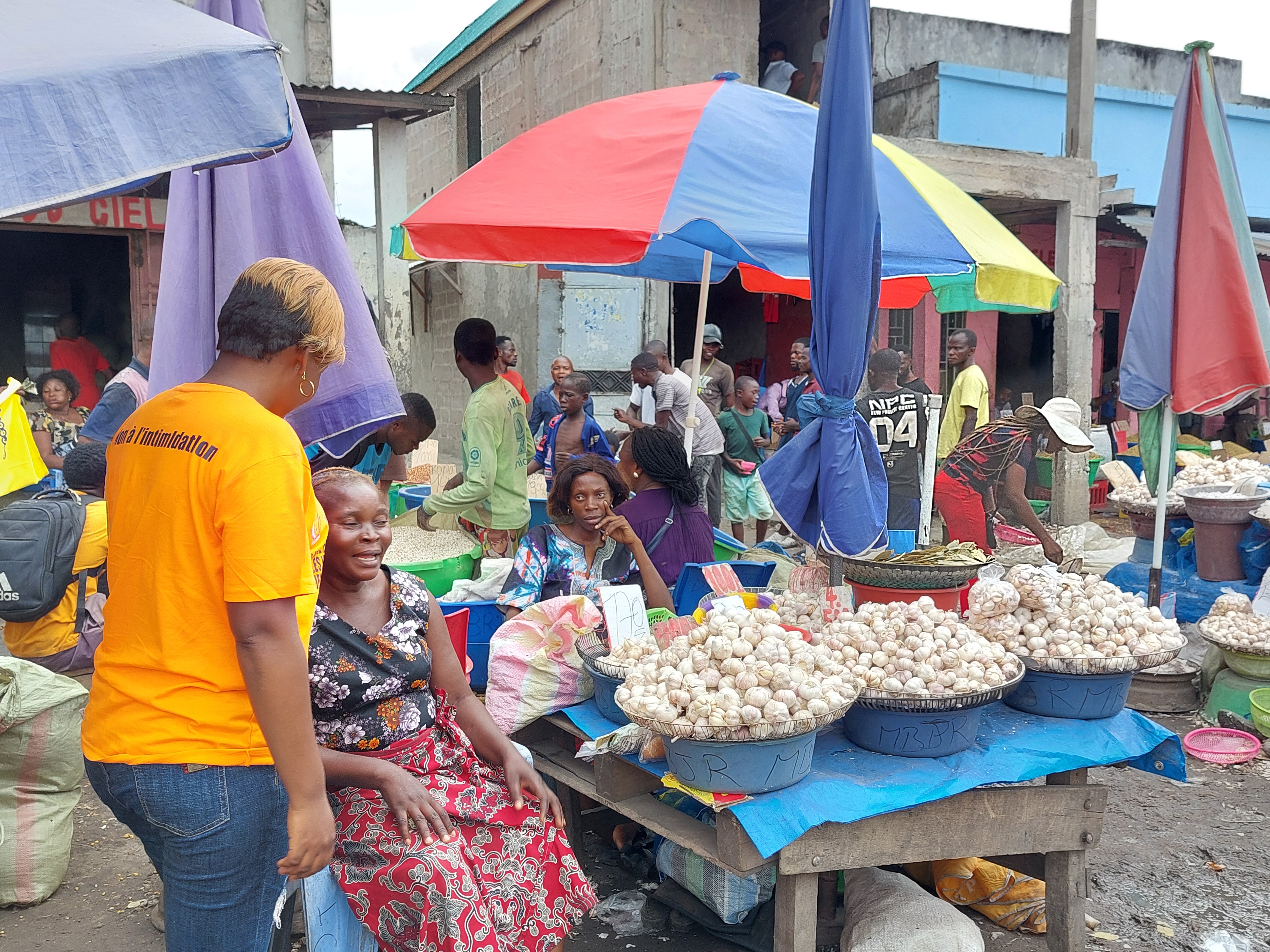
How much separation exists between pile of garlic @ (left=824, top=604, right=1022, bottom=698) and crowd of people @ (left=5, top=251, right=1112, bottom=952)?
0.90 m

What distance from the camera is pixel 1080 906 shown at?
10.0ft

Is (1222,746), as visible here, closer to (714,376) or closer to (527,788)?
(527,788)

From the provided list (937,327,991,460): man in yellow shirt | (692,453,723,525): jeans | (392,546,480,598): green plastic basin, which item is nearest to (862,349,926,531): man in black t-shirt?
(937,327,991,460): man in yellow shirt

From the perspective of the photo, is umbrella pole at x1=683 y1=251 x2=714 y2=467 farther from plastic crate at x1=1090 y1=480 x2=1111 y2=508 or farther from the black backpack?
plastic crate at x1=1090 y1=480 x2=1111 y2=508

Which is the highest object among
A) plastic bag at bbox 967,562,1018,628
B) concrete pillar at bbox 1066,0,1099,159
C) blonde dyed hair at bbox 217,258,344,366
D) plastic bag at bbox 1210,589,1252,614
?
concrete pillar at bbox 1066,0,1099,159

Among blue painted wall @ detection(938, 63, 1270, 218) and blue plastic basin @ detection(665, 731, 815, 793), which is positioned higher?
blue painted wall @ detection(938, 63, 1270, 218)

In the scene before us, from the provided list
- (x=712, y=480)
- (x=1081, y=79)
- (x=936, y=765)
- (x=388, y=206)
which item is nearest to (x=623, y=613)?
(x=936, y=765)

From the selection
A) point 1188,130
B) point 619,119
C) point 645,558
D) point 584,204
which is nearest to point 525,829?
point 645,558

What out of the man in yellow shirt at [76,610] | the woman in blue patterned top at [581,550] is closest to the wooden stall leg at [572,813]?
the woman in blue patterned top at [581,550]

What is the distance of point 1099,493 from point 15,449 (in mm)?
10667

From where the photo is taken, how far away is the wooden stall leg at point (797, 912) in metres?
2.65

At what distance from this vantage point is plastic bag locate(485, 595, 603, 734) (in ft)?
10.7

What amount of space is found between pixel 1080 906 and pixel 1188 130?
14.0ft

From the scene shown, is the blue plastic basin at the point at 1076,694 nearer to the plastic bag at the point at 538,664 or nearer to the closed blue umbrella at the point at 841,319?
the closed blue umbrella at the point at 841,319
